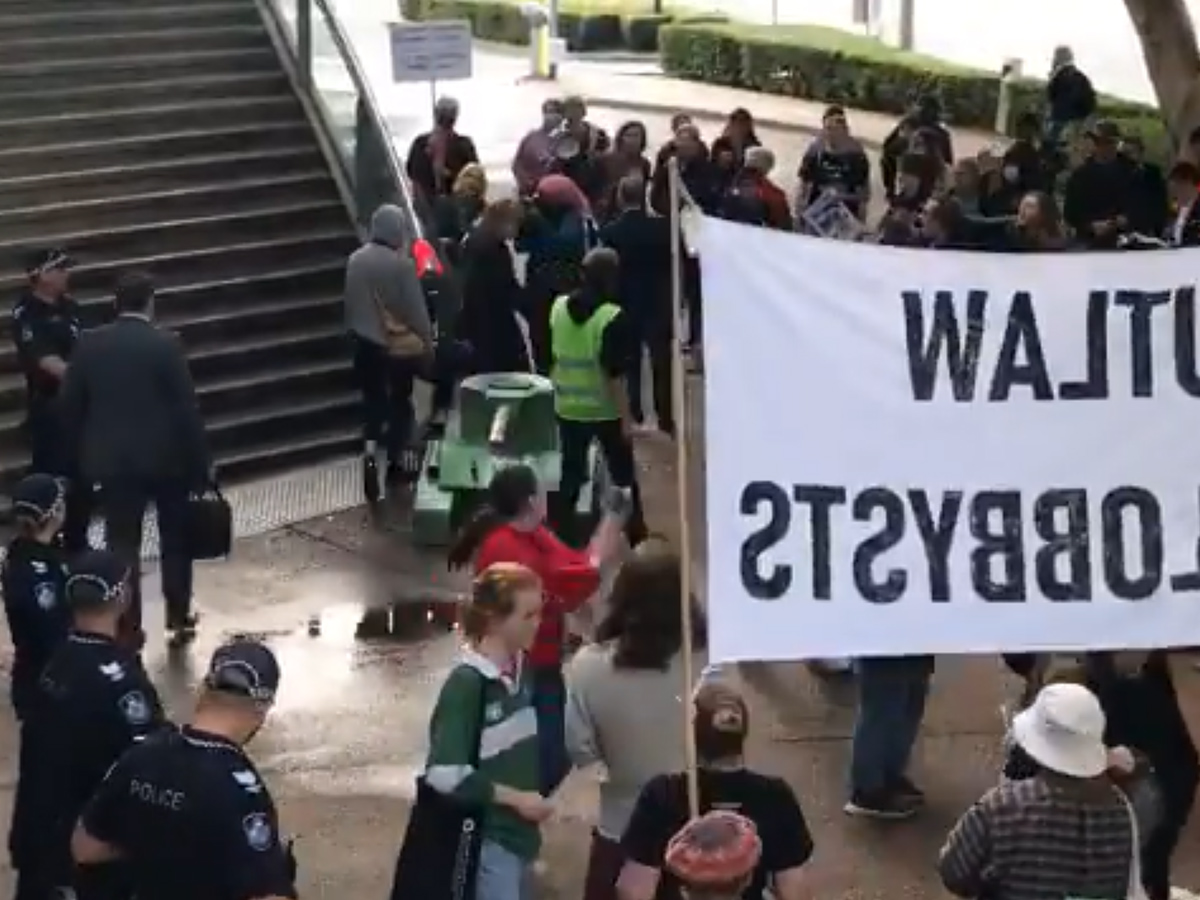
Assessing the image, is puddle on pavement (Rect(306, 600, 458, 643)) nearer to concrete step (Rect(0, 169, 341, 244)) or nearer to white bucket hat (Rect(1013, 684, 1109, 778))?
concrete step (Rect(0, 169, 341, 244))

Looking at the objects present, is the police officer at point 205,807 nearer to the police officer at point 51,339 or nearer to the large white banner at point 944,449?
the large white banner at point 944,449

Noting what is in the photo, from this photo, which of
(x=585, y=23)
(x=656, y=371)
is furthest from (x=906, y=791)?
(x=585, y=23)

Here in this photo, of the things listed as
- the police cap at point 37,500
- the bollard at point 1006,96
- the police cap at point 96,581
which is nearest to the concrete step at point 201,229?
the police cap at point 37,500

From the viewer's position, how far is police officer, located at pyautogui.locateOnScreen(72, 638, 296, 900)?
5164 millimetres

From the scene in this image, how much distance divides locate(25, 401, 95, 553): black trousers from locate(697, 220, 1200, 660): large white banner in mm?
5718

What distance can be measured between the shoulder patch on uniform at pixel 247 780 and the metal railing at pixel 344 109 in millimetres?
10300

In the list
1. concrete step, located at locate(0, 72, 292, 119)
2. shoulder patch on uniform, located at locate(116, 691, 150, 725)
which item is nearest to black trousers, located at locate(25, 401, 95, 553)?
shoulder patch on uniform, located at locate(116, 691, 150, 725)

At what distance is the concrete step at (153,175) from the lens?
15516 millimetres

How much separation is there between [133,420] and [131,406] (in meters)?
0.06

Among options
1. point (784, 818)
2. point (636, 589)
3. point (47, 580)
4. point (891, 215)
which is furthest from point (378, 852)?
point (891, 215)

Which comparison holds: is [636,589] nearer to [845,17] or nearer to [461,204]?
[461,204]

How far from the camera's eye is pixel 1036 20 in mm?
33406

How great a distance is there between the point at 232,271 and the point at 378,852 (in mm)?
7671

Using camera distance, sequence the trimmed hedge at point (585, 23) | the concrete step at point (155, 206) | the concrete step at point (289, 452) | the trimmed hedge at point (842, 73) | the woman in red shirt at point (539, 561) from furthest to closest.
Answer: the trimmed hedge at point (585, 23), the trimmed hedge at point (842, 73), the concrete step at point (155, 206), the concrete step at point (289, 452), the woman in red shirt at point (539, 561)
